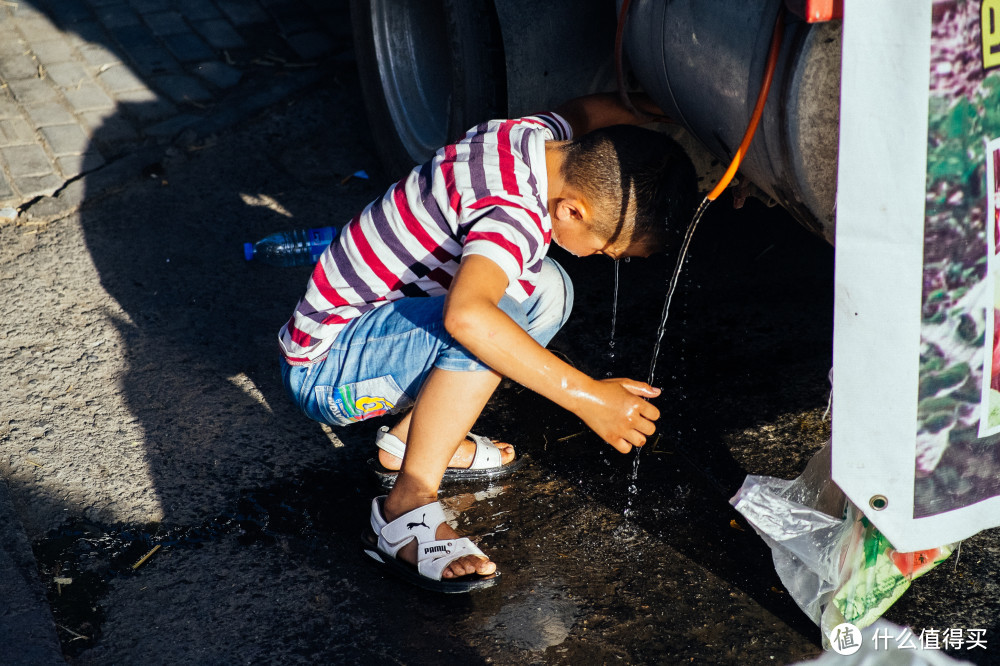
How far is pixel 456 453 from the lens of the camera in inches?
95.5

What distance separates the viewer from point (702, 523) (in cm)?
229

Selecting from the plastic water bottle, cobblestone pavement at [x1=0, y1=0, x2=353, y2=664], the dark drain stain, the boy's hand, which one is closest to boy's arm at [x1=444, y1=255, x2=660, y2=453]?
the boy's hand

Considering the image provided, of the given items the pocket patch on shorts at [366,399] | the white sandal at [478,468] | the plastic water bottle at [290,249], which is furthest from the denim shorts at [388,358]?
the plastic water bottle at [290,249]

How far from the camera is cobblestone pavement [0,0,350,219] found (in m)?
3.60

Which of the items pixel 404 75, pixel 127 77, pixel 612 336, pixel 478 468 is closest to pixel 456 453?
pixel 478 468

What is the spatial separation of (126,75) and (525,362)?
3040 mm

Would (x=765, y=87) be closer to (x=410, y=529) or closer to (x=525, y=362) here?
(x=525, y=362)

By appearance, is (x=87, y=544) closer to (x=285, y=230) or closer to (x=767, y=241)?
(x=285, y=230)

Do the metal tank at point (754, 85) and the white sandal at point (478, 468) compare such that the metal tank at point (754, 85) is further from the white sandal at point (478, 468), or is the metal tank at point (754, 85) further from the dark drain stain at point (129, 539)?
the dark drain stain at point (129, 539)

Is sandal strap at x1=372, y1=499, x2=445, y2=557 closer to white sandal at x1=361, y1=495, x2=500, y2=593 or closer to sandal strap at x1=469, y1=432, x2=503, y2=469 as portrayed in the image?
white sandal at x1=361, y1=495, x2=500, y2=593

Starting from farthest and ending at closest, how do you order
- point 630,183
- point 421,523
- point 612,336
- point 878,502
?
point 612,336 < point 421,523 < point 630,183 < point 878,502

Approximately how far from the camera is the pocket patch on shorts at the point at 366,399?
7.27 feet

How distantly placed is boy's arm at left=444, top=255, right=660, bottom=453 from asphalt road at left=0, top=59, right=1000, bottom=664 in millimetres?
433

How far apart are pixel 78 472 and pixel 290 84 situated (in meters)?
2.30
